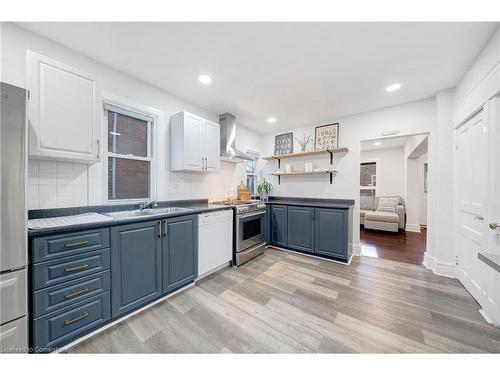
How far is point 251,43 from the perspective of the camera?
5.49ft

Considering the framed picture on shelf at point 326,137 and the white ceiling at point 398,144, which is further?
the white ceiling at point 398,144

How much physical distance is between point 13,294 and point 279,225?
3.16 m

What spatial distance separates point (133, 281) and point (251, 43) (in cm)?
244

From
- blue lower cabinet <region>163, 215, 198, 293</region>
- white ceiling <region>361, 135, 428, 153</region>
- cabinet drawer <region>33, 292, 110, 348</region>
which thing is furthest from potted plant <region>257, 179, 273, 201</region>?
cabinet drawer <region>33, 292, 110, 348</region>

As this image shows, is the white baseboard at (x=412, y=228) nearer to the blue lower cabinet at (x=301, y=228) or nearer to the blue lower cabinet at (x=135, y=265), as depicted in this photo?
the blue lower cabinet at (x=301, y=228)

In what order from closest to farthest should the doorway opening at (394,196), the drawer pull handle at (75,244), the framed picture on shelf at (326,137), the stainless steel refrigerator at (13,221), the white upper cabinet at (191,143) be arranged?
the stainless steel refrigerator at (13,221), the drawer pull handle at (75,244), the white upper cabinet at (191,143), the framed picture on shelf at (326,137), the doorway opening at (394,196)

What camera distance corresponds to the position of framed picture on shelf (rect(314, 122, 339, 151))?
3.54 meters

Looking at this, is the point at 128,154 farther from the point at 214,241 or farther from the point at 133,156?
the point at 214,241

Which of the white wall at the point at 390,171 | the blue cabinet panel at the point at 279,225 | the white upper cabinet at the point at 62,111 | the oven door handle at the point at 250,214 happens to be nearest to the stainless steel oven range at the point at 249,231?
the oven door handle at the point at 250,214

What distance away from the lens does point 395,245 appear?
148 inches

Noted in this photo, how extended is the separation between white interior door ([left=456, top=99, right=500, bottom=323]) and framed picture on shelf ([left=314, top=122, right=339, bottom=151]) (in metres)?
1.60

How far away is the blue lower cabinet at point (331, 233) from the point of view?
9.39ft

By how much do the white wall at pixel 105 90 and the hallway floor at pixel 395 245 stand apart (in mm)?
3196
